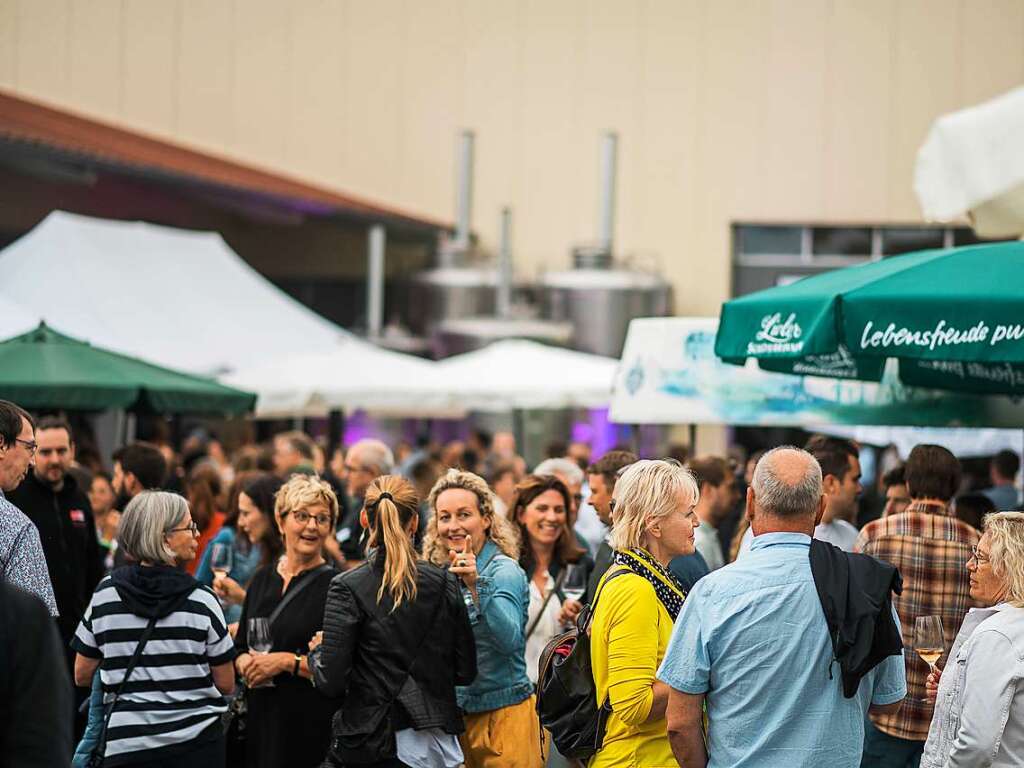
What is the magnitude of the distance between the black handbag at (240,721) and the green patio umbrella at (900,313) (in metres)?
2.14

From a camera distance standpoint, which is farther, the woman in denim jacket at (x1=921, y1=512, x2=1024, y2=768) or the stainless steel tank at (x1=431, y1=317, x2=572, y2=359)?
the stainless steel tank at (x1=431, y1=317, x2=572, y2=359)

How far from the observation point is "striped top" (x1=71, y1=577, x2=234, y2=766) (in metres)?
5.50

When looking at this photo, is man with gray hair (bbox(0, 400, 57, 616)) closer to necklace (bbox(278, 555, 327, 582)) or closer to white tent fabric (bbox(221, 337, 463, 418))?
necklace (bbox(278, 555, 327, 582))

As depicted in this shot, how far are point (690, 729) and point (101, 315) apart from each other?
33.5ft

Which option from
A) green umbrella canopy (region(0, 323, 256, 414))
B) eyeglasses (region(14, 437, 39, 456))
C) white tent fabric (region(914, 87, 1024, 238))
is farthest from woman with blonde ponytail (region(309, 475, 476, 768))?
green umbrella canopy (region(0, 323, 256, 414))

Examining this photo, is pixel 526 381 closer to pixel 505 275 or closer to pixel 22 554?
pixel 22 554

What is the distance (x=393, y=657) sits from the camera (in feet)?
18.0

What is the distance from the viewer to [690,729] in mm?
4414

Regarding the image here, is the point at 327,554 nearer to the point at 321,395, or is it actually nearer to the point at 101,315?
the point at 321,395

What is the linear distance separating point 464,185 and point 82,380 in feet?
58.6

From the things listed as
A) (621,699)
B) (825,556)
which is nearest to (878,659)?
(825,556)

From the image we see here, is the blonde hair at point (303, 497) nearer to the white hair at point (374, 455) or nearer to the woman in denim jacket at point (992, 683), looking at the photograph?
the woman in denim jacket at point (992, 683)

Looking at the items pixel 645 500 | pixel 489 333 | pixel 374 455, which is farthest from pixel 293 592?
pixel 489 333

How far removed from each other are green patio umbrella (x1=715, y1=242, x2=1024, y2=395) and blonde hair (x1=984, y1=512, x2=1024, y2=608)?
1031 mm
